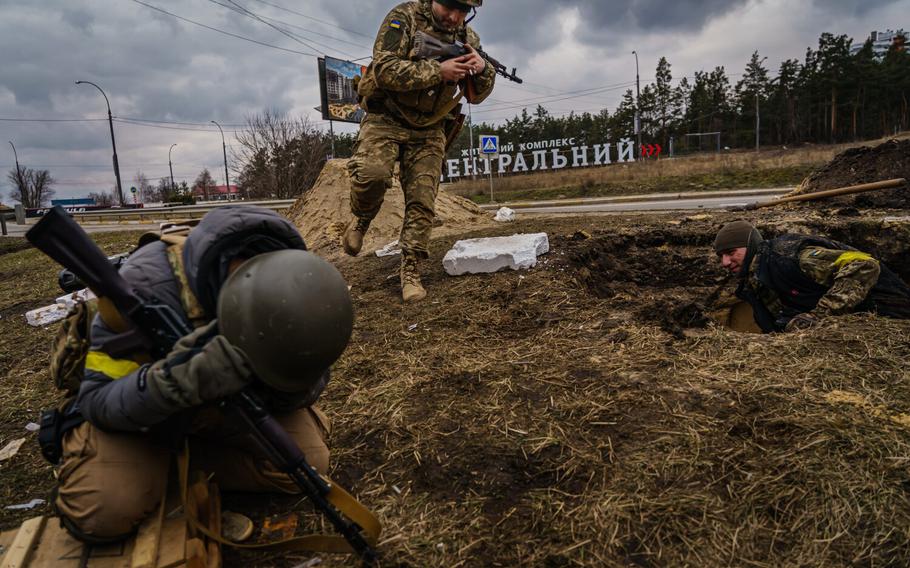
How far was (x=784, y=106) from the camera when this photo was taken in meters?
53.0

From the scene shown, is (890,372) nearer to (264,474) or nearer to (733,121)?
(264,474)

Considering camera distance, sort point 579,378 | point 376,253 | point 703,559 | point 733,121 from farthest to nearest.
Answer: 1. point 733,121
2. point 376,253
3. point 579,378
4. point 703,559

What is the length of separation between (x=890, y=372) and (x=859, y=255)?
1419 mm

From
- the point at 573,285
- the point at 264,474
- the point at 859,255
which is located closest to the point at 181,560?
the point at 264,474

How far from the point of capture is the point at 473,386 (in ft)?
9.34

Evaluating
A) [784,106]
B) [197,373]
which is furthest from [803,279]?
[784,106]

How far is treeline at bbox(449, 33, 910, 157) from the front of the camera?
158ft

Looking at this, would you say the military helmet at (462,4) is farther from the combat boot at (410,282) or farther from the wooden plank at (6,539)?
the wooden plank at (6,539)

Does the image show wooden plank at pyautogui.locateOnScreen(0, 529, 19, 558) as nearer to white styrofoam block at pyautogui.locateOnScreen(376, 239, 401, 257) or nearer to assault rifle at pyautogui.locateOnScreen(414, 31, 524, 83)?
assault rifle at pyautogui.locateOnScreen(414, 31, 524, 83)

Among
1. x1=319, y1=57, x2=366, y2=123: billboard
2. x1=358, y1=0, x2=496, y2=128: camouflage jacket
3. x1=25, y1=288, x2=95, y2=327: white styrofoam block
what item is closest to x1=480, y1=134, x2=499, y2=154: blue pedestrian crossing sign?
x1=319, y1=57, x2=366, y2=123: billboard

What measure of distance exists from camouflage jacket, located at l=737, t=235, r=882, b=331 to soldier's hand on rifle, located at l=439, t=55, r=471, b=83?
2.51 meters

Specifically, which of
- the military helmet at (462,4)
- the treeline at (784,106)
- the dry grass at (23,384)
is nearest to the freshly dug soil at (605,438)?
the dry grass at (23,384)

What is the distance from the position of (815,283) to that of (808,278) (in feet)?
0.18

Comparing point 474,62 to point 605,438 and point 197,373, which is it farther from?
point 197,373
